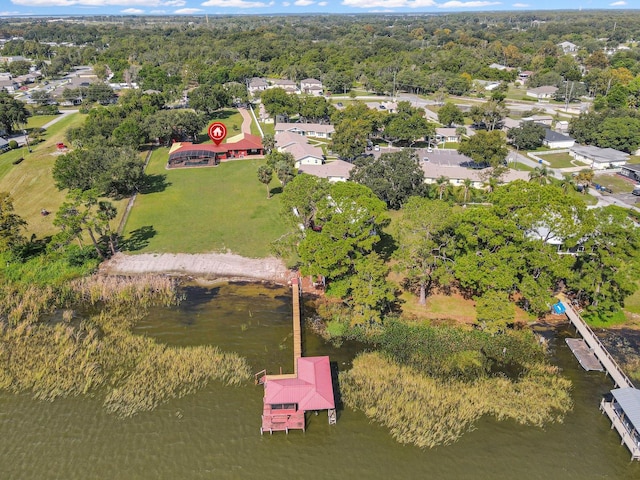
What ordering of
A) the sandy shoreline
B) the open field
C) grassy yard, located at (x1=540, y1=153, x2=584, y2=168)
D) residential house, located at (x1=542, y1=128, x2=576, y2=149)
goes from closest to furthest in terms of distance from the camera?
the sandy shoreline
the open field
grassy yard, located at (x1=540, y1=153, x2=584, y2=168)
residential house, located at (x1=542, y1=128, x2=576, y2=149)

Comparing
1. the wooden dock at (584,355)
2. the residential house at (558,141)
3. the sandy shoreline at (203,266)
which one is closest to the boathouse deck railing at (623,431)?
the wooden dock at (584,355)

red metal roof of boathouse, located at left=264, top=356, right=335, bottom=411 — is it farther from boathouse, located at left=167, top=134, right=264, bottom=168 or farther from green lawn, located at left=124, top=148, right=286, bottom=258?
boathouse, located at left=167, top=134, right=264, bottom=168

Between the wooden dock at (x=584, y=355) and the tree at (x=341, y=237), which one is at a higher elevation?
A: the tree at (x=341, y=237)

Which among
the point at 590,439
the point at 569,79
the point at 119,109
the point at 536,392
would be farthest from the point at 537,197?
the point at 569,79

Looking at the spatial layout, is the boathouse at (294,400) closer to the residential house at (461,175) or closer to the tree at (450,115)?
the residential house at (461,175)

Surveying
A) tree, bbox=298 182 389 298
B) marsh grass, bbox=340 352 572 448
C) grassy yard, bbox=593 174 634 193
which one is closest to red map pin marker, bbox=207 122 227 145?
tree, bbox=298 182 389 298

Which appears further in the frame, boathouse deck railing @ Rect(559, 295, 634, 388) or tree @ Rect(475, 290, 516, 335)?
tree @ Rect(475, 290, 516, 335)
